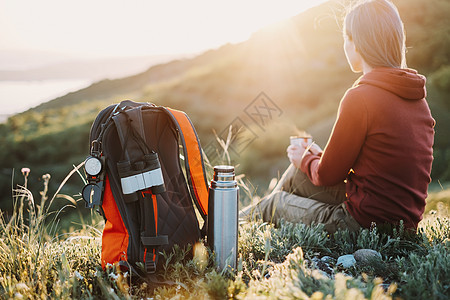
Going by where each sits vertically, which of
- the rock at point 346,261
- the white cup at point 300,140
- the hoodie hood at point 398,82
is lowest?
the rock at point 346,261

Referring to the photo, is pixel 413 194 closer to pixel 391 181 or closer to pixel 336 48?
pixel 391 181

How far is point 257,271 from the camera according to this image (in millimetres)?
2119

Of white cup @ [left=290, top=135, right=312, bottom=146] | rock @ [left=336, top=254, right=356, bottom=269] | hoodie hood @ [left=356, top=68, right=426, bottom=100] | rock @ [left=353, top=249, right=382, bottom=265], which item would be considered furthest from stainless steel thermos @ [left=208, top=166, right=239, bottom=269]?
hoodie hood @ [left=356, top=68, right=426, bottom=100]

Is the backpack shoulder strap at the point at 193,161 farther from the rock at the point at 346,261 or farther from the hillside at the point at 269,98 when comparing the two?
the hillside at the point at 269,98

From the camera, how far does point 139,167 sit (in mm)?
2396

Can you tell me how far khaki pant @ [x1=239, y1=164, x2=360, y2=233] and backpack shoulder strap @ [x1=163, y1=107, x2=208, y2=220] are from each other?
76 cm

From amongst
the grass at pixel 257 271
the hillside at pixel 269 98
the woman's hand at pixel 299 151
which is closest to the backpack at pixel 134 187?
the grass at pixel 257 271

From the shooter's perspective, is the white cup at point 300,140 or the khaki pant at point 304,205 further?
the white cup at point 300,140

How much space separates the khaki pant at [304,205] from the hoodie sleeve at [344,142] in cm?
25

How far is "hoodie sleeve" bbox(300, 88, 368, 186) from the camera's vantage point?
8.39ft

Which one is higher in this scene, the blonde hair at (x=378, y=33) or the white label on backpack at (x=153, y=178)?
the blonde hair at (x=378, y=33)

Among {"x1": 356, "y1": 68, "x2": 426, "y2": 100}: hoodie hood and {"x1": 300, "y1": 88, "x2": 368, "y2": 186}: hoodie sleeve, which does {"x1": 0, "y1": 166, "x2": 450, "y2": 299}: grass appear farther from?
{"x1": 356, "y1": 68, "x2": 426, "y2": 100}: hoodie hood

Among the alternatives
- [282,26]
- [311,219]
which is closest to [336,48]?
[282,26]

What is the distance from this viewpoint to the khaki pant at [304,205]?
2990 millimetres
